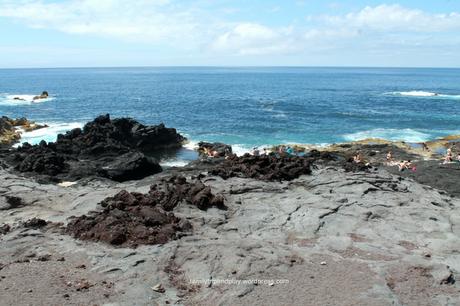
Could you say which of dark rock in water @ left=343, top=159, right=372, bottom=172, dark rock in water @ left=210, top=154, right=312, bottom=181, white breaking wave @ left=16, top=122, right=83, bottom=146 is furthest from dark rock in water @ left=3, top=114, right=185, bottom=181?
dark rock in water @ left=343, top=159, right=372, bottom=172

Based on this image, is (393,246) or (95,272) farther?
(393,246)

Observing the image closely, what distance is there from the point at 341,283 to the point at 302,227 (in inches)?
257

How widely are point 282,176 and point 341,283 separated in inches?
642

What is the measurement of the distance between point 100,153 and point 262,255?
29.9 metres

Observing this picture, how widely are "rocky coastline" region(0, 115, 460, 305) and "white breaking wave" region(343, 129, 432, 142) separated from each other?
27.1m

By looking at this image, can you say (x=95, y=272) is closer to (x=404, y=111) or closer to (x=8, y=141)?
(x=8, y=141)

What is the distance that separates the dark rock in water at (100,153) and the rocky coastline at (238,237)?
2.91ft

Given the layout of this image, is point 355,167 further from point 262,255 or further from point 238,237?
point 262,255

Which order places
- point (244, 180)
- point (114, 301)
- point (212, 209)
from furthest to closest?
1. point (244, 180)
2. point (212, 209)
3. point (114, 301)

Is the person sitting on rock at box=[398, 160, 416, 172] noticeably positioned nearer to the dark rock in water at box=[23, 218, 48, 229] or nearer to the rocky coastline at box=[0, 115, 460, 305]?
the rocky coastline at box=[0, 115, 460, 305]

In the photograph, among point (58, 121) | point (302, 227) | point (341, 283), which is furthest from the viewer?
point (58, 121)

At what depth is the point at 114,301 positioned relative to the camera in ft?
54.7

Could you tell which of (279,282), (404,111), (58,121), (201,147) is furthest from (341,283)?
(404,111)

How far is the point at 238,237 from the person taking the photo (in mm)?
23109
